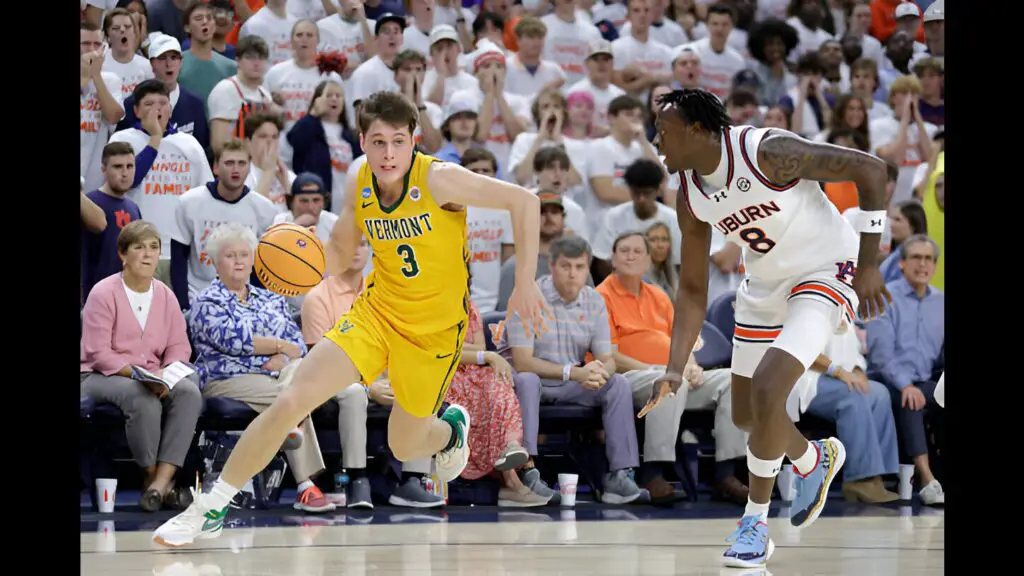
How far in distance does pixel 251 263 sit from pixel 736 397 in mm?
3347

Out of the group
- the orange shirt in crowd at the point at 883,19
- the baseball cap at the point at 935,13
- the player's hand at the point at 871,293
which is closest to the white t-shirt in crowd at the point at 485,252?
the player's hand at the point at 871,293

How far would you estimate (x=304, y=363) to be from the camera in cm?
565

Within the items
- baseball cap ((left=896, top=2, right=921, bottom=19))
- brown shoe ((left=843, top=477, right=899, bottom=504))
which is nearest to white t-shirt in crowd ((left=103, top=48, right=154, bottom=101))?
brown shoe ((left=843, top=477, right=899, bottom=504))

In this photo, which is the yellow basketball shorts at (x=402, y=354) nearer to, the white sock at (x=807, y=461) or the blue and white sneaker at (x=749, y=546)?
the blue and white sneaker at (x=749, y=546)

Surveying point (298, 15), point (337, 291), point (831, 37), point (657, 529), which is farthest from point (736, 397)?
point (831, 37)

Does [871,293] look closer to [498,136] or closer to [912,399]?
[912,399]

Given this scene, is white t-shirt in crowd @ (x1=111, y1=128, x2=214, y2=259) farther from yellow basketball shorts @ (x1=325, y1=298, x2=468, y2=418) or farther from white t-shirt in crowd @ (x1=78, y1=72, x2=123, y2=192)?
yellow basketball shorts @ (x1=325, y1=298, x2=468, y2=418)

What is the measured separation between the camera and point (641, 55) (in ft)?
39.3

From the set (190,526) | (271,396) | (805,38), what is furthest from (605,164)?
(190,526)

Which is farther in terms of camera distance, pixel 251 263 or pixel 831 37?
pixel 831 37
